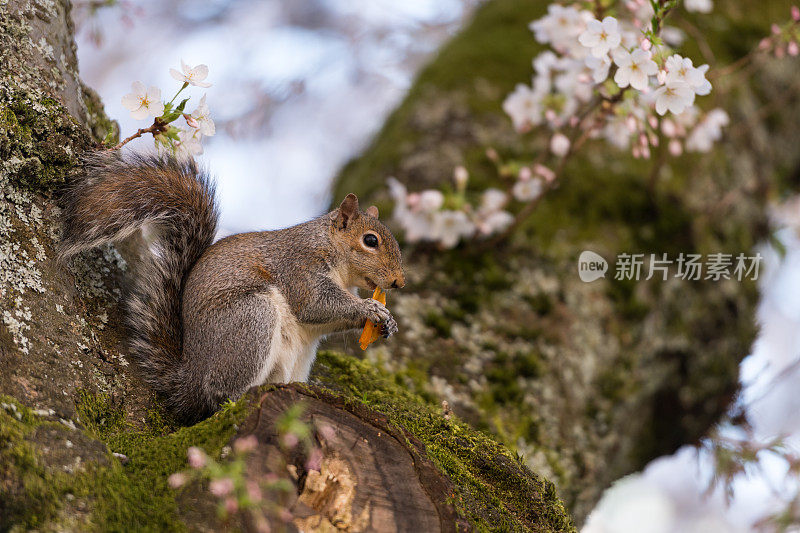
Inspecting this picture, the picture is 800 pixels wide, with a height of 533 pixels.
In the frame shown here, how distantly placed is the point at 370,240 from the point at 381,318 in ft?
1.06

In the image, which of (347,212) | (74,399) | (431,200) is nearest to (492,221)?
(431,200)

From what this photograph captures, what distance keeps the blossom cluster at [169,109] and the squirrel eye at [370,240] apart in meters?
0.68

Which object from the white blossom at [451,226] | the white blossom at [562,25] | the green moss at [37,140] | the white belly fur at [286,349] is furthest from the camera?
the white blossom at [451,226]

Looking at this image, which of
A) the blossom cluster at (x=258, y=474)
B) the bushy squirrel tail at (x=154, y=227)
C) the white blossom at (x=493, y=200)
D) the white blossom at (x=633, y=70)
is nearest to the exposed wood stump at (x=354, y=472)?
the blossom cluster at (x=258, y=474)

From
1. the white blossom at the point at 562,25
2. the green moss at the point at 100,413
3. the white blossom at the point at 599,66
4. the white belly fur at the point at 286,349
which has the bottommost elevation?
the green moss at the point at 100,413

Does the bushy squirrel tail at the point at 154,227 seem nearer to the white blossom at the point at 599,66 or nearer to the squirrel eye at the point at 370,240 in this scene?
the squirrel eye at the point at 370,240

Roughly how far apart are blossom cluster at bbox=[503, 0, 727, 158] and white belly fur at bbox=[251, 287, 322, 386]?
1147mm

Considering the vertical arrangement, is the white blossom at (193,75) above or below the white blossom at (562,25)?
below

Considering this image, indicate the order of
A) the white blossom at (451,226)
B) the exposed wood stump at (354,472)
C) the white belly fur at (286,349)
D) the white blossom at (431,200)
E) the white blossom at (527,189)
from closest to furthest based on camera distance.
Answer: the exposed wood stump at (354,472), the white belly fur at (286,349), the white blossom at (431,200), the white blossom at (451,226), the white blossom at (527,189)

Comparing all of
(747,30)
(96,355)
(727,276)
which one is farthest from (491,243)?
(747,30)

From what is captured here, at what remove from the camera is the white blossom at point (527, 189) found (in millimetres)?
3188

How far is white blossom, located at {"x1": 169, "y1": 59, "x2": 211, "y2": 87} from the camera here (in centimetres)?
175

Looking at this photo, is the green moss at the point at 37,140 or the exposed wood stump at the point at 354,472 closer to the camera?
the exposed wood stump at the point at 354,472

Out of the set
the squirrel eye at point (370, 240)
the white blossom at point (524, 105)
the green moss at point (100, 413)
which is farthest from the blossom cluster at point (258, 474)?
the white blossom at point (524, 105)
